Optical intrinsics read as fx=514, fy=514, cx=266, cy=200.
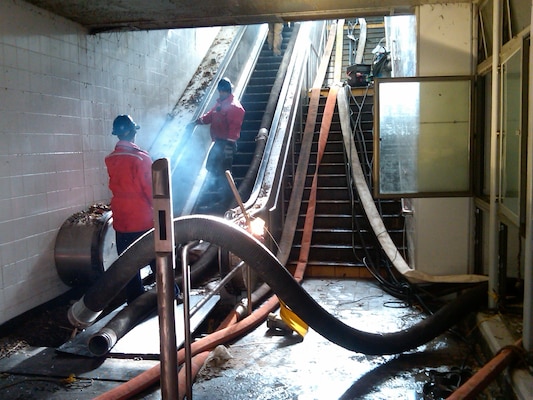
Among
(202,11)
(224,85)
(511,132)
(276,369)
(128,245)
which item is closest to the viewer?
(276,369)

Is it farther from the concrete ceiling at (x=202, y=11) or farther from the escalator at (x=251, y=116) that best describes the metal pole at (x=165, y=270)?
the escalator at (x=251, y=116)

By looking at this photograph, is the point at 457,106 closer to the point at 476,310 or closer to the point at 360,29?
the point at 476,310

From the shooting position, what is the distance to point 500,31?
4273mm

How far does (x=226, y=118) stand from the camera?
23.2 feet

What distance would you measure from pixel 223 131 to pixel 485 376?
485 cm

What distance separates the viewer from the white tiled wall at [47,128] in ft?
15.6

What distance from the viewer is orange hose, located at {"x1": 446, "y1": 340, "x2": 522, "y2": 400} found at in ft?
10.1

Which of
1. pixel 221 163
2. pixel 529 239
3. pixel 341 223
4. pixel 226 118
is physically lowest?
pixel 341 223

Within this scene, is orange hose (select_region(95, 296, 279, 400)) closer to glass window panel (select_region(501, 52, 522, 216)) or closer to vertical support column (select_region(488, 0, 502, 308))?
vertical support column (select_region(488, 0, 502, 308))

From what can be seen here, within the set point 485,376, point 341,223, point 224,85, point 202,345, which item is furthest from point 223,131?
point 485,376

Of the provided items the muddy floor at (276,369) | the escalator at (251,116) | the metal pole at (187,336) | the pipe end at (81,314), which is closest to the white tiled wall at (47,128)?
the muddy floor at (276,369)

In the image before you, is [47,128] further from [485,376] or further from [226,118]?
[485,376]

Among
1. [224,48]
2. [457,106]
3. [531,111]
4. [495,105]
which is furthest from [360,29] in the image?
[531,111]

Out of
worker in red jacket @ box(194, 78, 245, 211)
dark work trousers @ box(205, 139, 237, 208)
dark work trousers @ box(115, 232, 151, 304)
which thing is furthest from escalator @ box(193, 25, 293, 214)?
dark work trousers @ box(115, 232, 151, 304)
